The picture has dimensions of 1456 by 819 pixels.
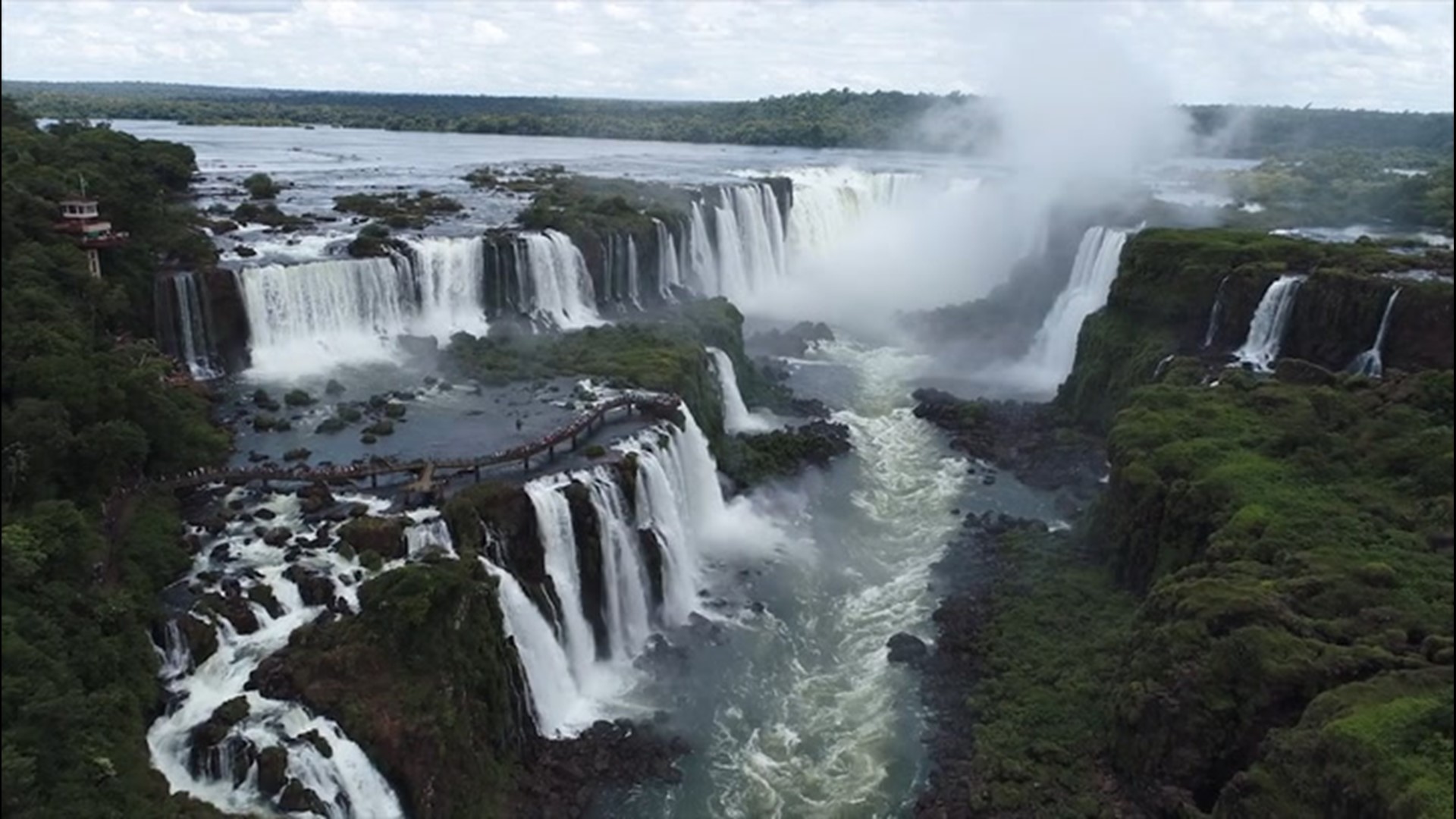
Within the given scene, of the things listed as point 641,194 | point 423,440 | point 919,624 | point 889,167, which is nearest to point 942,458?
point 919,624

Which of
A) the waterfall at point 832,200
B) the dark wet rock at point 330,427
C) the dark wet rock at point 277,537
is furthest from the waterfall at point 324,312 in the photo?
the waterfall at point 832,200

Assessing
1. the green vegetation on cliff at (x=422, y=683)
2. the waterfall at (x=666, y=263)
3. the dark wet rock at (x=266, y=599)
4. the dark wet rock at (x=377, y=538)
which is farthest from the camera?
the waterfall at (x=666, y=263)

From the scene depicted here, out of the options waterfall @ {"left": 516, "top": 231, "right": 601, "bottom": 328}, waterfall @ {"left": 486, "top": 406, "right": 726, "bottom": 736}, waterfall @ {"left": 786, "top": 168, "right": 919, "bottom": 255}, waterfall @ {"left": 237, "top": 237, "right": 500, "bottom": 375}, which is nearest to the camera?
waterfall @ {"left": 486, "top": 406, "right": 726, "bottom": 736}

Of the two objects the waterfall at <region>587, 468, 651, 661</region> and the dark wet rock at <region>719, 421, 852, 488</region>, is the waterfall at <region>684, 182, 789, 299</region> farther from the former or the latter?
the waterfall at <region>587, 468, 651, 661</region>

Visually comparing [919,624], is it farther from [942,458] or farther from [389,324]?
[389,324]

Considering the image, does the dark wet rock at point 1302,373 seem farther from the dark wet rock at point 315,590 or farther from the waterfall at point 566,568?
the dark wet rock at point 315,590

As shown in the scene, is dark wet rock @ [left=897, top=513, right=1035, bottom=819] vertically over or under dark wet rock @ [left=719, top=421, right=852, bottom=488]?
under

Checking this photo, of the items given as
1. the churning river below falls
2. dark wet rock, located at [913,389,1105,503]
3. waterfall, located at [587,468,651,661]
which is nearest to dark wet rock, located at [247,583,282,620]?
the churning river below falls
